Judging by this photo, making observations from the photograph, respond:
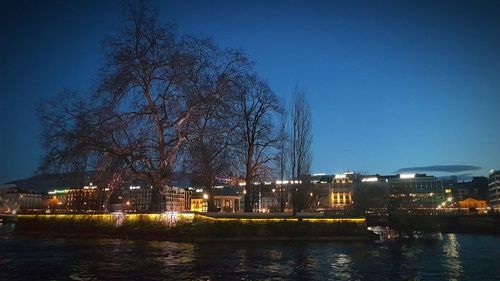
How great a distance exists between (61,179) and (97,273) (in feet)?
61.6

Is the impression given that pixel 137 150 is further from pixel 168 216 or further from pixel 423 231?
pixel 423 231

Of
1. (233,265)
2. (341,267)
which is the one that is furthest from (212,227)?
(341,267)

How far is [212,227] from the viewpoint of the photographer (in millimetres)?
37062

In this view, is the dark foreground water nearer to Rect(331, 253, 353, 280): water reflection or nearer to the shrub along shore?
Rect(331, 253, 353, 280): water reflection

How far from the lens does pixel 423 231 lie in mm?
48062

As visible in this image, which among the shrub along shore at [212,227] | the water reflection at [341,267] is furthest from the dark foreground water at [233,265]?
the shrub along shore at [212,227]

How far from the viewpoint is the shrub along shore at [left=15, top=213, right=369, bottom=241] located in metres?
37.1

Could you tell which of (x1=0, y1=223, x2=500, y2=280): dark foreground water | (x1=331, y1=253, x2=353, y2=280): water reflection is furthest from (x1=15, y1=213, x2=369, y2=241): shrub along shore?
(x1=331, y1=253, x2=353, y2=280): water reflection

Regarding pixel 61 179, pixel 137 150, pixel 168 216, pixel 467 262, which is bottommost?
pixel 467 262

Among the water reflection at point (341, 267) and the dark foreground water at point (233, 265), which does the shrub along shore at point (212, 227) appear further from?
the water reflection at point (341, 267)

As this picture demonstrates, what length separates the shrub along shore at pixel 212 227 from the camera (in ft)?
122

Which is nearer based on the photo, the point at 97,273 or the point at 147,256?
the point at 97,273

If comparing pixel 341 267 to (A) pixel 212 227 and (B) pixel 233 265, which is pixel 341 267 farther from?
(A) pixel 212 227

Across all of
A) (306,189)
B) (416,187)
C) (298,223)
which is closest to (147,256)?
(298,223)
